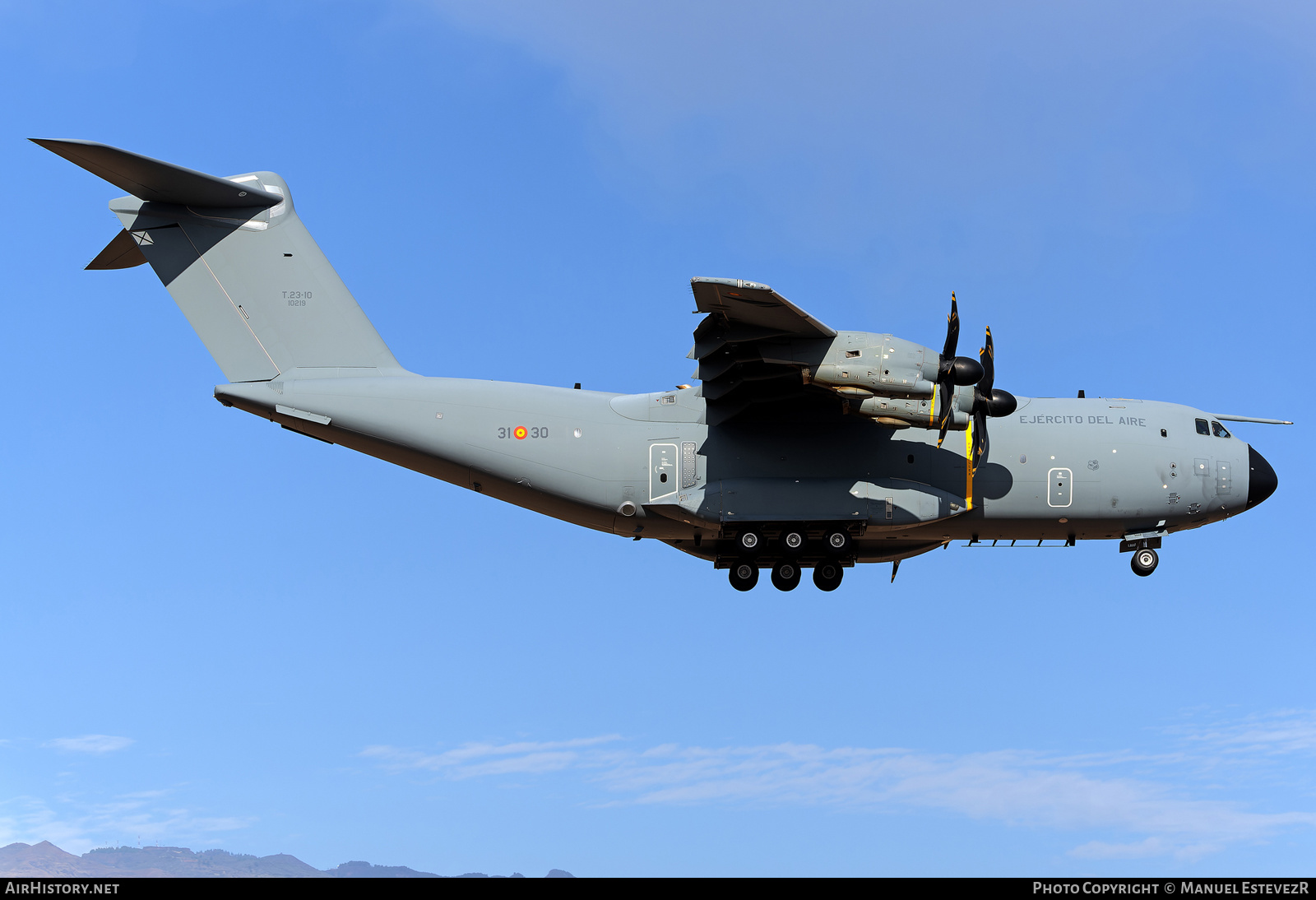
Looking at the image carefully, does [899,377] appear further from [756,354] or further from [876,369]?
[756,354]

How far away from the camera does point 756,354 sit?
16672 mm

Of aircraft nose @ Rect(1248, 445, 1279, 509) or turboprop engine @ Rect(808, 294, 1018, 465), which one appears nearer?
turboprop engine @ Rect(808, 294, 1018, 465)

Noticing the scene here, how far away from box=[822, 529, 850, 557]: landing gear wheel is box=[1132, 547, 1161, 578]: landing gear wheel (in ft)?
15.4

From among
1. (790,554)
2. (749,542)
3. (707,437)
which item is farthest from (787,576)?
(707,437)

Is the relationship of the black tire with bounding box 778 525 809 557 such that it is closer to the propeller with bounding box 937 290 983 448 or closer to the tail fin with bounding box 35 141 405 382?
the propeller with bounding box 937 290 983 448

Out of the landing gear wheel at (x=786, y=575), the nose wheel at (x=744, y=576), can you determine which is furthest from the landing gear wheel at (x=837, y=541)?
the nose wheel at (x=744, y=576)

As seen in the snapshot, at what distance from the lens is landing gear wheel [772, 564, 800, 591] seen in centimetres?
1823

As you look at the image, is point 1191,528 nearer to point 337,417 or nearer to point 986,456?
point 986,456

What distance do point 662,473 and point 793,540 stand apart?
2.13 meters

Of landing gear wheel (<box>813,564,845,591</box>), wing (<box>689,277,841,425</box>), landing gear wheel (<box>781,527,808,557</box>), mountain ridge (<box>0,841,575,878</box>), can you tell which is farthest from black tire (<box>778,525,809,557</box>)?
mountain ridge (<box>0,841,575,878</box>)
